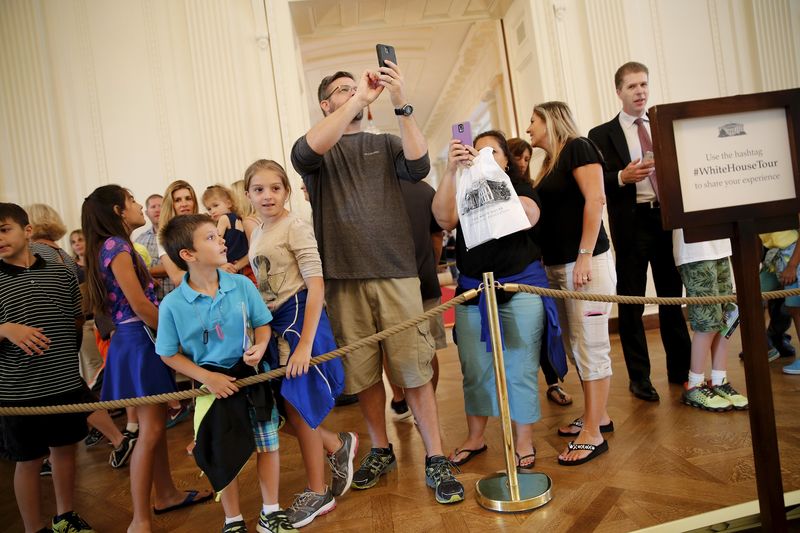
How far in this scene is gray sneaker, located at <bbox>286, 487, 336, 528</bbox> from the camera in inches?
90.7

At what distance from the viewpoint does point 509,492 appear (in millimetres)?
2270

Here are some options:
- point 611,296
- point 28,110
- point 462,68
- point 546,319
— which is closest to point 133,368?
point 546,319

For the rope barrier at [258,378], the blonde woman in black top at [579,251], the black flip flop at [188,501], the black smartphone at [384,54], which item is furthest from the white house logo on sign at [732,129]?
the black flip flop at [188,501]

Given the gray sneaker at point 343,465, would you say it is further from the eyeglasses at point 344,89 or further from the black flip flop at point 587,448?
the eyeglasses at point 344,89

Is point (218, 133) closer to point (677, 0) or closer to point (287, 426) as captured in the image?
point (287, 426)

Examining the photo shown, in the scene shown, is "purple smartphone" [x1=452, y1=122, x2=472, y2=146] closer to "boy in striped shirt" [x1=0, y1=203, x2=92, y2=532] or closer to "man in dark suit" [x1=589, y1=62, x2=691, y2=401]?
"man in dark suit" [x1=589, y1=62, x2=691, y2=401]

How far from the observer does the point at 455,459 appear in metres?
2.75

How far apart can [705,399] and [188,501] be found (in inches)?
107

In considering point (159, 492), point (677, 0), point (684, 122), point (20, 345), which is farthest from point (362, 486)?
point (677, 0)

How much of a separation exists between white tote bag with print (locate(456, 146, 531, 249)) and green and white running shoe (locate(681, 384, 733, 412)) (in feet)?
5.18

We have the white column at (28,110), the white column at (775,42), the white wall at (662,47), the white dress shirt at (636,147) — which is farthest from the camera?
the white column at (775,42)

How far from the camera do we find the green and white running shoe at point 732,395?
3.01 meters

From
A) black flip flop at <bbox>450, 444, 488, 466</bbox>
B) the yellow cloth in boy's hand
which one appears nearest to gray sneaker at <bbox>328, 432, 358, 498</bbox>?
black flip flop at <bbox>450, 444, 488, 466</bbox>

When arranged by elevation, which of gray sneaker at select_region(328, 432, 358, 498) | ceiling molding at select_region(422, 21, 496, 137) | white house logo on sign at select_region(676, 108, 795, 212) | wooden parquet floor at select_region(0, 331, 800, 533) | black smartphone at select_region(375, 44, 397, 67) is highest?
ceiling molding at select_region(422, 21, 496, 137)
